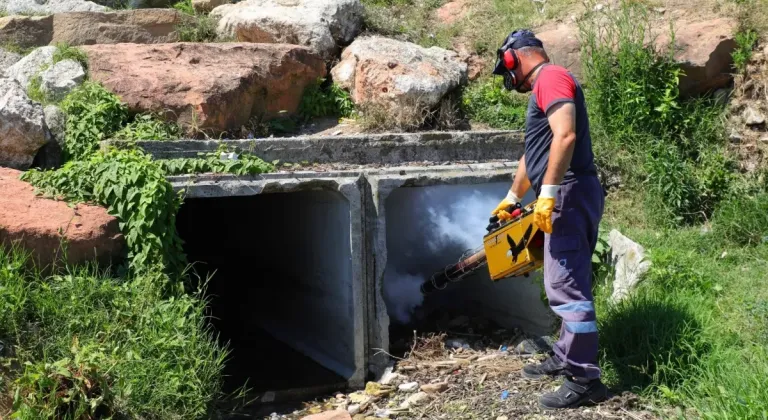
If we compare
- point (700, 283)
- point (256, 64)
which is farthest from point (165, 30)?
point (700, 283)

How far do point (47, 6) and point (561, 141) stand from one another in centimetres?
795

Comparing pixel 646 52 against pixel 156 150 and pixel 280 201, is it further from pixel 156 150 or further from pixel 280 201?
pixel 156 150

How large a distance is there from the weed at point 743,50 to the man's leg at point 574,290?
3662 millimetres

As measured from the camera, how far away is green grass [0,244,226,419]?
425 cm

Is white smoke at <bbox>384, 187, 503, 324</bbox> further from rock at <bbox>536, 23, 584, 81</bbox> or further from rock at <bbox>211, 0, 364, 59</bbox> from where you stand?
rock at <bbox>211, 0, 364, 59</bbox>

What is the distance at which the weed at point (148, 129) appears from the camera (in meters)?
6.21

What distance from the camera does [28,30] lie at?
844 centimetres

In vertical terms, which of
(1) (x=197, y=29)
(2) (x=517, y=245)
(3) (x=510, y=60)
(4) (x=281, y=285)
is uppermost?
(3) (x=510, y=60)

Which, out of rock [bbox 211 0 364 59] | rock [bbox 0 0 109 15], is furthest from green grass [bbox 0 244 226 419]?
rock [bbox 0 0 109 15]

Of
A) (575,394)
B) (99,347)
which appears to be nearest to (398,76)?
(575,394)

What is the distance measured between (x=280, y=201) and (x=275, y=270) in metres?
0.80

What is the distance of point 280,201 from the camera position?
7703mm

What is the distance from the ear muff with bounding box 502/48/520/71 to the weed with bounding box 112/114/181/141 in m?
2.92

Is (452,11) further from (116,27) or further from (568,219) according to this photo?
(568,219)
